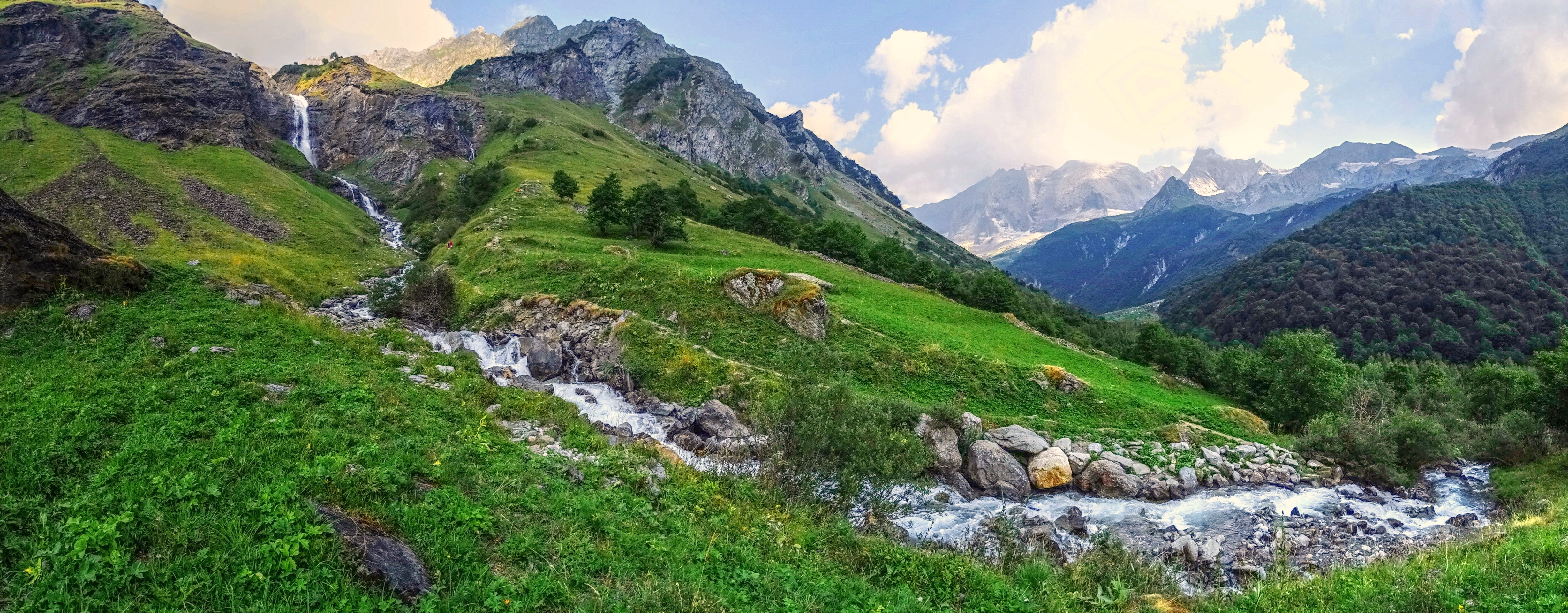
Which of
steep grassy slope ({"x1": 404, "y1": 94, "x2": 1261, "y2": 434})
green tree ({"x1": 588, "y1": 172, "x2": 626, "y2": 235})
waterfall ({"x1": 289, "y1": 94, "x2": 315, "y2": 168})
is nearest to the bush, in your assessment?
steep grassy slope ({"x1": 404, "y1": 94, "x2": 1261, "y2": 434})

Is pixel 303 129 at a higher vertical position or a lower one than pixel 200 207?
higher

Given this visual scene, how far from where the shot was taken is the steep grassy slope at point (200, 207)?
4009 cm

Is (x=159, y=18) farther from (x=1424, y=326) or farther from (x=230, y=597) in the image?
(x=1424, y=326)

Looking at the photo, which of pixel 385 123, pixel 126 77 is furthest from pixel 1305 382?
pixel 385 123

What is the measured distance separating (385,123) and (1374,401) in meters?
156

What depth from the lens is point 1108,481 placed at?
22.6 meters

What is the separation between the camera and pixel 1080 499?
21.9 m

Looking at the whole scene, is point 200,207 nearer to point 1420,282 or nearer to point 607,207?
point 607,207

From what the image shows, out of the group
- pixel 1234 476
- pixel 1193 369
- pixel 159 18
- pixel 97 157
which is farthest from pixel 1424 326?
pixel 159 18

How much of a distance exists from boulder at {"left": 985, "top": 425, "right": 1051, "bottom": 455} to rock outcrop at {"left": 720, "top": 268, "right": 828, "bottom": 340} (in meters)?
11.4

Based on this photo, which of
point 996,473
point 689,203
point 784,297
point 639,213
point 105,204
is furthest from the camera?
point 689,203

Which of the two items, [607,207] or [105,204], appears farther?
[607,207]

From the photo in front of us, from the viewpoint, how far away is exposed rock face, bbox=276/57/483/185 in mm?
107500

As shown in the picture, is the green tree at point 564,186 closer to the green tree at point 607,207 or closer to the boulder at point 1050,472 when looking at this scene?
the green tree at point 607,207
